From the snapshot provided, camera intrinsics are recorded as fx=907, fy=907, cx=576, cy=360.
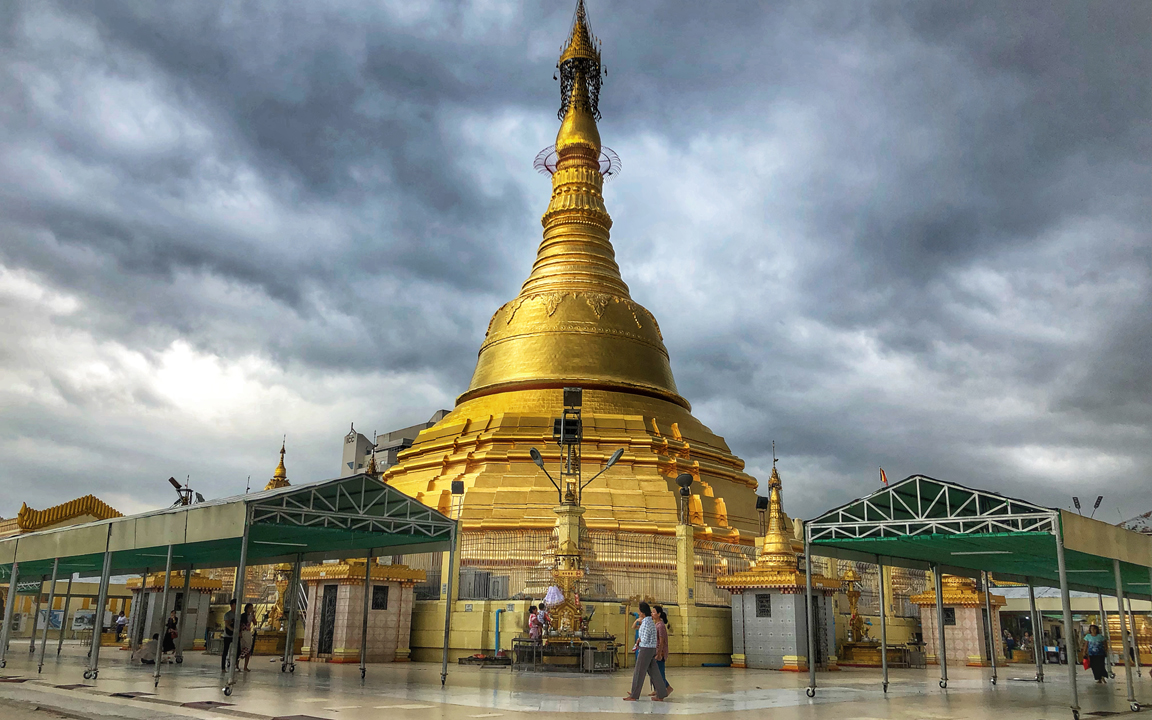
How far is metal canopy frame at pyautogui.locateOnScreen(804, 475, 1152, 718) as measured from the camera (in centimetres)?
1481

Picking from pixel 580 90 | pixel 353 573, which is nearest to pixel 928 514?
pixel 353 573

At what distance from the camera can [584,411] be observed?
1585 inches

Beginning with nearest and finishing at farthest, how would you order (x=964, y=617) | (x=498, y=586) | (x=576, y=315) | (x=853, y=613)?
(x=498, y=586)
(x=964, y=617)
(x=853, y=613)
(x=576, y=315)

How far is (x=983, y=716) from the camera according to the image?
13.5 m

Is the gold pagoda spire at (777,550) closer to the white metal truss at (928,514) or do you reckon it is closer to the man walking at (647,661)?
the white metal truss at (928,514)

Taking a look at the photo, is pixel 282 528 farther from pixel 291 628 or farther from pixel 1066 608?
pixel 1066 608

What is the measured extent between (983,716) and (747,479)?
2885cm

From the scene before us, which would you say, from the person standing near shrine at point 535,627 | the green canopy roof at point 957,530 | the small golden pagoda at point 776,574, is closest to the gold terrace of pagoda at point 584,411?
the small golden pagoda at point 776,574

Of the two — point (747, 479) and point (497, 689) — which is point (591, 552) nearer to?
point (497, 689)

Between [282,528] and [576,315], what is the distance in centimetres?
2538

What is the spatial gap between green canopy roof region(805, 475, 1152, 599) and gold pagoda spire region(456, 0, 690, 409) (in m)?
21.5

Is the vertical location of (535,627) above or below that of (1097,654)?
above

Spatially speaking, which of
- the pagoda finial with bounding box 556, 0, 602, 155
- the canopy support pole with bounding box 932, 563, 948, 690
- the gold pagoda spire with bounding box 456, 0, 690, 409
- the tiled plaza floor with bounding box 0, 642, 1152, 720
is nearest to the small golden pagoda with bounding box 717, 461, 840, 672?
the tiled plaza floor with bounding box 0, 642, 1152, 720

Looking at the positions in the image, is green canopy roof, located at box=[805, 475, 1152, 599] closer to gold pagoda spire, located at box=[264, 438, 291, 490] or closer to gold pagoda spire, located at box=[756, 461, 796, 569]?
gold pagoda spire, located at box=[756, 461, 796, 569]
